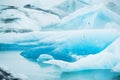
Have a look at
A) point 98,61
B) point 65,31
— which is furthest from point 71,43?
point 98,61

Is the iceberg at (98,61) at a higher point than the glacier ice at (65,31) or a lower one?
lower

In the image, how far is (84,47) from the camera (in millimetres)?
2006

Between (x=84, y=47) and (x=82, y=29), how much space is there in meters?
0.16

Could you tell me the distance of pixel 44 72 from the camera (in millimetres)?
1926

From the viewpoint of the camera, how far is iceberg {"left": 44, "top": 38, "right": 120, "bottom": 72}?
6.32ft

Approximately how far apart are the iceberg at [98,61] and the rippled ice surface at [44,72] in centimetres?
3

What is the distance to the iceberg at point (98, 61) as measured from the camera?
193 cm

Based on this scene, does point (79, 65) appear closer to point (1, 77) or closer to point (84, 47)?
point (84, 47)

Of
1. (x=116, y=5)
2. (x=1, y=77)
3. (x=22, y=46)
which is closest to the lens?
(x=1, y=77)

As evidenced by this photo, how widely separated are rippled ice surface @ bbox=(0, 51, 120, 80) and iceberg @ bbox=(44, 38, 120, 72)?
0.03 meters

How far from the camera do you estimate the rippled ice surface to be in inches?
75.2

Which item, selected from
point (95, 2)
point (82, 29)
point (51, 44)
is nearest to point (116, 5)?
point (95, 2)

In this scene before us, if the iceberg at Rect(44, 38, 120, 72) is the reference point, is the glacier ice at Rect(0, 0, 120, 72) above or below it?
above

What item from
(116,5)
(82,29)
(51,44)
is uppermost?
(116,5)
